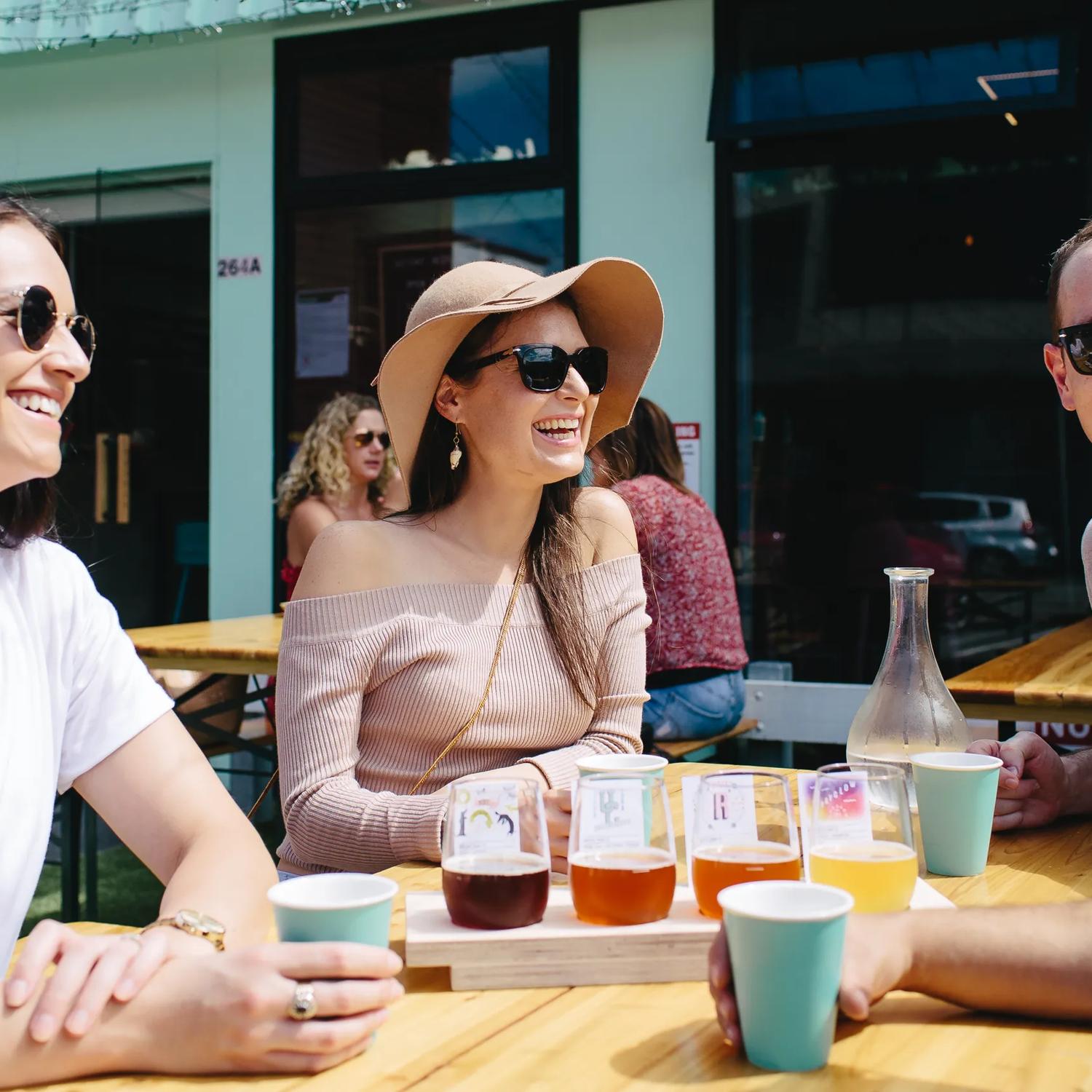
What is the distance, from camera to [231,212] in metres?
6.39

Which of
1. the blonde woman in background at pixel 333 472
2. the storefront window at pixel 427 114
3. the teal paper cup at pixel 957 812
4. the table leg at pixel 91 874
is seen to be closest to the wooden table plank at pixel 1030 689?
the teal paper cup at pixel 957 812

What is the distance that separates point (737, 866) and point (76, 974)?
2.03ft

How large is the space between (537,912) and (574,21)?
521 cm

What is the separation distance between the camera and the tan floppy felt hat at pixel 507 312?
216 centimetres

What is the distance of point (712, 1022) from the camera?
1.12m

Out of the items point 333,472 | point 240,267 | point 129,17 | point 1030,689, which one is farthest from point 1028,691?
point 129,17

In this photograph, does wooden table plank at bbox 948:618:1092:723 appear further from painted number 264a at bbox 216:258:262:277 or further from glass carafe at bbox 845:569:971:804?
painted number 264a at bbox 216:258:262:277

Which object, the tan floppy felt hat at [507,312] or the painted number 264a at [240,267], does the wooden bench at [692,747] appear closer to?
the tan floppy felt hat at [507,312]

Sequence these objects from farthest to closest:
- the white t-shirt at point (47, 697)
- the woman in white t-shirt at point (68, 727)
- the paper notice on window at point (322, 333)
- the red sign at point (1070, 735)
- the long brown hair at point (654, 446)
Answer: the paper notice on window at point (322, 333) < the red sign at point (1070, 735) < the long brown hair at point (654, 446) < the white t-shirt at point (47, 697) < the woman in white t-shirt at point (68, 727)

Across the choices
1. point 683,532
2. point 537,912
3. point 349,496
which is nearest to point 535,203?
point 349,496

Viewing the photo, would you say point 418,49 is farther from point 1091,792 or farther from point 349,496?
point 1091,792

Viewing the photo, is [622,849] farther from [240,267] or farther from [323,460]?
[240,267]

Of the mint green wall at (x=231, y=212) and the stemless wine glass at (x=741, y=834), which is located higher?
the mint green wall at (x=231, y=212)

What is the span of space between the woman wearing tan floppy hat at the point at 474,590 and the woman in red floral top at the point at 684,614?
1584 mm
